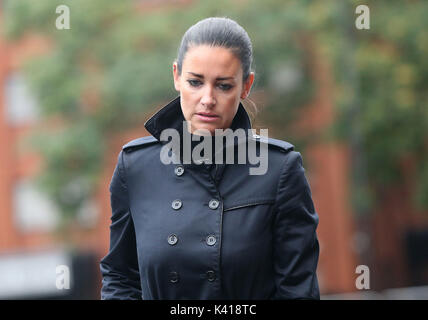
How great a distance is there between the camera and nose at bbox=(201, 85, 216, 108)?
2.36m

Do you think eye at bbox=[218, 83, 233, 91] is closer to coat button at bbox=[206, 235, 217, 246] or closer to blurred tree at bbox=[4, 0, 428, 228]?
coat button at bbox=[206, 235, 217, 246]

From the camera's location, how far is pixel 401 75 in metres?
15.8

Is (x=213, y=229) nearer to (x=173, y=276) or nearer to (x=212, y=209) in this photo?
(x=212, y=209)

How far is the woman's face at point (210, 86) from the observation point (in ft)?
7.76

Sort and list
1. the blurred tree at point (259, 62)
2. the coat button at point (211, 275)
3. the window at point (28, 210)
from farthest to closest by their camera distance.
→ the window at point (28, 210), the blurred tree at point (259, 62), the coat button at point (211, 275)

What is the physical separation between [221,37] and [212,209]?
559 mm

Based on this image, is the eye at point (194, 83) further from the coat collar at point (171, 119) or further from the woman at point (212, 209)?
the coat collar at point (171, 119)

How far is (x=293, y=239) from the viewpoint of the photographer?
92.7 inches

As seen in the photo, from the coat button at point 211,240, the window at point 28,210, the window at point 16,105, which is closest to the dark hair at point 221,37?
the coat button at point 211,240

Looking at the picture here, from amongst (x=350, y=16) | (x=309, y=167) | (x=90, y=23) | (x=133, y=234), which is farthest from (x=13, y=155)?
(x=133, y=234)

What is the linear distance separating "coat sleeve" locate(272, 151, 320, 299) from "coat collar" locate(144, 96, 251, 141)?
226mm

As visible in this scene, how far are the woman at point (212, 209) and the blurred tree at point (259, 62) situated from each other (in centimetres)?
1331

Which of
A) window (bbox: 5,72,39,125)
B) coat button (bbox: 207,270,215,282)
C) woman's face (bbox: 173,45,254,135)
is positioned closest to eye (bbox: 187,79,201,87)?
woman's face (bbox: 173,45,254,135)
